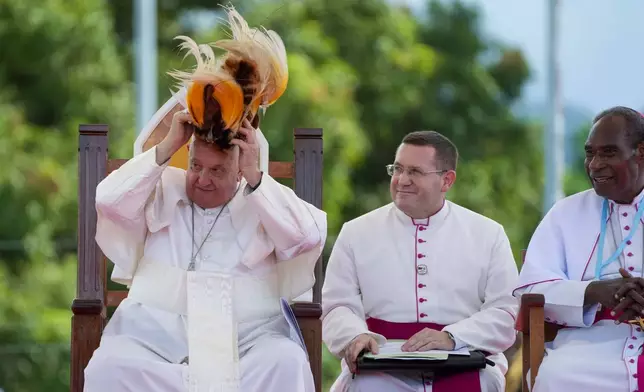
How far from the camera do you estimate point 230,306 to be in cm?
533

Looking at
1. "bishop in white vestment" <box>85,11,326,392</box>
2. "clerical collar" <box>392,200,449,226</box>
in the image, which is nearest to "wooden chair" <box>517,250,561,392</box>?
"clerical collar" <box>392,200,449,226</box>

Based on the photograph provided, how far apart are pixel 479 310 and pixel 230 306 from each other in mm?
1292

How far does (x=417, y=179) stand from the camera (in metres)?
5.89

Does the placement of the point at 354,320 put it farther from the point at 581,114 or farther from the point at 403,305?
the point at 581,114

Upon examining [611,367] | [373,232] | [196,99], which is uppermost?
[196,99]

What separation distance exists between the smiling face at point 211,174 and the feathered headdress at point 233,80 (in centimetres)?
6

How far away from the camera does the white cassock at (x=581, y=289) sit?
17.0ft

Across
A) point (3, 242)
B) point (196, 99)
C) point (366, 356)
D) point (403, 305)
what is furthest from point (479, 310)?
point (3, 242)

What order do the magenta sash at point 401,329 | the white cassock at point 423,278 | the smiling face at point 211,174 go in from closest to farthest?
the smiling face at point 211,174
the magenta sash at point 401,329
the white cassock at point 423,278

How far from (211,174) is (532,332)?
1.50 m

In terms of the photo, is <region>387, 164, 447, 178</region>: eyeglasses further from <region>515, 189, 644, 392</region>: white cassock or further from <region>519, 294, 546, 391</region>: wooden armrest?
<region>519, 294, 546, 391</region>: wooden armrest

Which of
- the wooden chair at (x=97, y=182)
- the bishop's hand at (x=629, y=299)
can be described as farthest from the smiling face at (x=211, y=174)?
the bishop's hand at (x=629, y=299)

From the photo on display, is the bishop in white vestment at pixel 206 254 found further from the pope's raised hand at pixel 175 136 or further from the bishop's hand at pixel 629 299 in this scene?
the bishop's hand at pixel 629 299

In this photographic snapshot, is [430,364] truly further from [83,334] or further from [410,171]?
[83,334]
